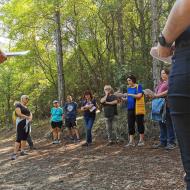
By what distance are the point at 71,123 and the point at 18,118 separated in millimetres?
3270

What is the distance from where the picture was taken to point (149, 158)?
27.9ft

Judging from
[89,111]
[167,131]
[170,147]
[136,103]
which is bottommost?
[170,147]

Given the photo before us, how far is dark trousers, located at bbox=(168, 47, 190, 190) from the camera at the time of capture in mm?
1812

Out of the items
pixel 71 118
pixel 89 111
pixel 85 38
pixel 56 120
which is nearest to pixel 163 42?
pixel 89 111

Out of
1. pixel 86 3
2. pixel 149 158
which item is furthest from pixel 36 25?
pixel 149 158

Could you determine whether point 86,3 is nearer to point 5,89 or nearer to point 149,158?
point 149,158

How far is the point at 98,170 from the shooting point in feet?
25.4

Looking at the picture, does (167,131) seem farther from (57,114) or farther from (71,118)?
(57,114)

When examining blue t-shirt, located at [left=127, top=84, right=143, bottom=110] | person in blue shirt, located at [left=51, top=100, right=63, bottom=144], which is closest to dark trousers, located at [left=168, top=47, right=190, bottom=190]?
blue t-shirt, located at [left=127, top=84, right=143, bottom=110]

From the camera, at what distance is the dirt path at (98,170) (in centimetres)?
647

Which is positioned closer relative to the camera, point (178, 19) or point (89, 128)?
point (178, 19)

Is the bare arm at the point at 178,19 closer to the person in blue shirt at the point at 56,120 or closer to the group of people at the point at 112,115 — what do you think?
the group of people at the point at 112,115

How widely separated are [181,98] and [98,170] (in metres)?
6.10

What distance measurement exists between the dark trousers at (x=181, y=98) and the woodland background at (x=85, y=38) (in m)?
10.4
